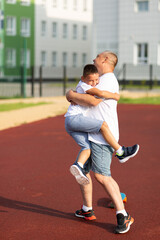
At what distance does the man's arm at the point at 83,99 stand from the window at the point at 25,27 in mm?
60274

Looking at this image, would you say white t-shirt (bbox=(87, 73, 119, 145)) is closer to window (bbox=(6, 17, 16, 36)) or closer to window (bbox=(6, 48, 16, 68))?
window (bbox=(6, 48, 16, 68))

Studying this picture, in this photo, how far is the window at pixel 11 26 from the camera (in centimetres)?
6253

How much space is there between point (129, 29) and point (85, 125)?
1532 inches

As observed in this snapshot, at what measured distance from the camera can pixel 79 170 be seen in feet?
16.4

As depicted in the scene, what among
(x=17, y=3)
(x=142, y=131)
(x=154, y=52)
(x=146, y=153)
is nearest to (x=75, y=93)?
(x=146, y=153)

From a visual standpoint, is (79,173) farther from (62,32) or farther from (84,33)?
(84,33)

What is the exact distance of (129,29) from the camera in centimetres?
4300

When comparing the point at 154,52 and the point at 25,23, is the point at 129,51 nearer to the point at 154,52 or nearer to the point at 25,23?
the point at 154,52

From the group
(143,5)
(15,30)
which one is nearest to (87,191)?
(143,5)

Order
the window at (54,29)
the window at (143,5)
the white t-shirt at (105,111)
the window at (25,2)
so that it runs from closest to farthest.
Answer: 1. the white t-shirt at (105,111)
2. the window at (143,5)
3. the window at (25,2)
4. the window at (54,29)

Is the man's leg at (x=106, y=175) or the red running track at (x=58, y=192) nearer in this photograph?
the man's leg at (x=106, y=175)

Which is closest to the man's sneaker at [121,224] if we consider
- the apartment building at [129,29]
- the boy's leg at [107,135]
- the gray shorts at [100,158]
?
the gray shorts at [100,158]

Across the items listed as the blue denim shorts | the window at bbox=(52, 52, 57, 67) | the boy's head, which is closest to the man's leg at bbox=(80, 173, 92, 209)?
the blue denim shorts

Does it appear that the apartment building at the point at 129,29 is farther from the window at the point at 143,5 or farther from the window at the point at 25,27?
the window at the point at 25,27
